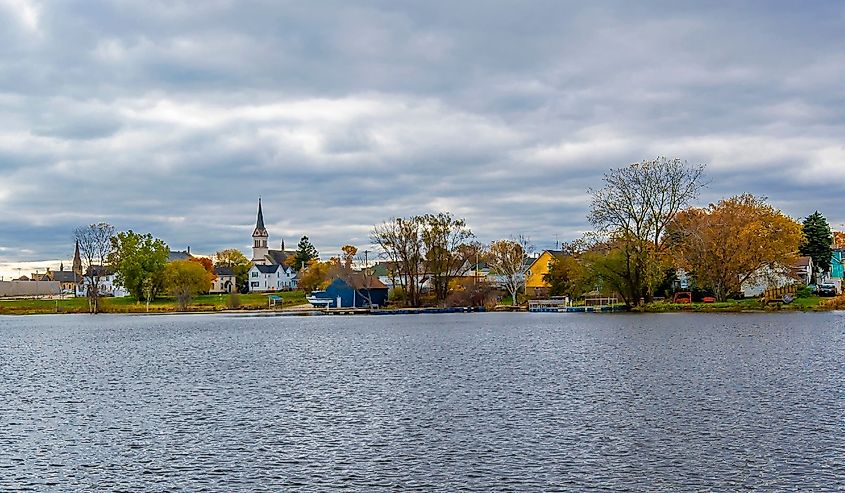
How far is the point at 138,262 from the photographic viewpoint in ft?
389

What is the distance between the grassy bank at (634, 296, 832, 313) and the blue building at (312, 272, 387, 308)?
1694 inches

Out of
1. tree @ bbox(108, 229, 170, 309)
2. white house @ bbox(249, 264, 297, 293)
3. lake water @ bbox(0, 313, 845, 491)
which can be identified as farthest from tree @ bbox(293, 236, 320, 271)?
lake water @ bbox(0, 313, 845, 491)

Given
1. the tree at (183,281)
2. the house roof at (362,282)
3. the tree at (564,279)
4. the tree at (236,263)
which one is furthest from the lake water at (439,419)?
the tree at (236,263)

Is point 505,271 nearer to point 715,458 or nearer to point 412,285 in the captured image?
point 412,285

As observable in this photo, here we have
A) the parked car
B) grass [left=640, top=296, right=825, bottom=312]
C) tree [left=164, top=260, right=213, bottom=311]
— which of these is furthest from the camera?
tree [left=164, top=260, right=213, bottom=311]

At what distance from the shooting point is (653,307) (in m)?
77.7

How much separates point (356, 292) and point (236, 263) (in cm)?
8119

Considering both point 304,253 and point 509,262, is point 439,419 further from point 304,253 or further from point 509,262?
point 304,253

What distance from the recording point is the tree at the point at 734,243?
71250 mm

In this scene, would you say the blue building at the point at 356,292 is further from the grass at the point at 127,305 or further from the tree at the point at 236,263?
the tree at the point at 236,263

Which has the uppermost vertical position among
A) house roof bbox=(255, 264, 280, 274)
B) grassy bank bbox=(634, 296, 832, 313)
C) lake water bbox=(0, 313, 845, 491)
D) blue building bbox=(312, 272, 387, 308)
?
house roof bbox=(255, 264, 280, 274)

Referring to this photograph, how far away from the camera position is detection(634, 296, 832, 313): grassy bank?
233 ft

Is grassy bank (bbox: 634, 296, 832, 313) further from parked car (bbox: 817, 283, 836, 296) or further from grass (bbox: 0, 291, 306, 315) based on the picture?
grass (bbox: 0, 291, 306, 315)

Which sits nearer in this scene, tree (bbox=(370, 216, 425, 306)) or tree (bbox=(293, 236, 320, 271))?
tree (bbox=(370, 216, 425, 306))
